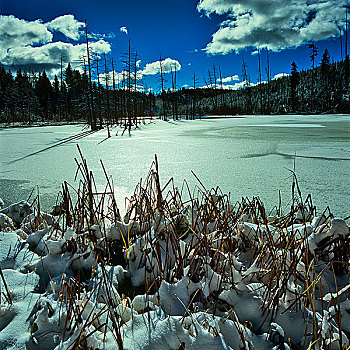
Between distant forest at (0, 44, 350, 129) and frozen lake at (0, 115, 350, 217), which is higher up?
distant forest at (0, 44, 350, 129)

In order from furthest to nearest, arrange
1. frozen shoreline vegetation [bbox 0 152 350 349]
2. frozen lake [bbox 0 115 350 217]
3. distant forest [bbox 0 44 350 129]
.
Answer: distant forest [bbox 0 44 350 129]
frozen lake [bbox 0 115 350 217]
frozen shoreline vegetation [bbox 0 152 350 349]

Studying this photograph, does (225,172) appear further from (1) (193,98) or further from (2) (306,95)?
(2) (306,95)

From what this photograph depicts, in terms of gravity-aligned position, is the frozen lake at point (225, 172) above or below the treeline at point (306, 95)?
below

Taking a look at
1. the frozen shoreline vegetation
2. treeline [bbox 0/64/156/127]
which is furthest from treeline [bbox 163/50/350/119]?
the frozen shoreline vegetation

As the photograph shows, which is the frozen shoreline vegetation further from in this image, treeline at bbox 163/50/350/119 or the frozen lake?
treeline at bbox 163/50/350/119

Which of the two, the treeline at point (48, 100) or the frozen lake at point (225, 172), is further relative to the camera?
the treeline at point (48, 100)

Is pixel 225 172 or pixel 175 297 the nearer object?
pixel 175 297

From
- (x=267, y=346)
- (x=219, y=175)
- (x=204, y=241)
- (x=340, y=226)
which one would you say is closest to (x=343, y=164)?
(x=219, y=175)

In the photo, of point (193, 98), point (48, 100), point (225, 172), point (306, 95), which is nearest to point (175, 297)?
point (225, 172)

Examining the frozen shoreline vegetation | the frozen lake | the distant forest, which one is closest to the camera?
the frozen shoreline vegetation

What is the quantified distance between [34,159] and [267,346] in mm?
4655

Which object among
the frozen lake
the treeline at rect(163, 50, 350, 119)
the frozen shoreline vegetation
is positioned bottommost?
the frozen shoreline vegetation

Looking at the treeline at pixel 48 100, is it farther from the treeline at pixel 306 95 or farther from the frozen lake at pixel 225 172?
the frozen lake at pixel 225 172

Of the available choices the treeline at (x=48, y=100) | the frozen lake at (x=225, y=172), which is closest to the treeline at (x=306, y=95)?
the treeline at (x=48, y=100)
